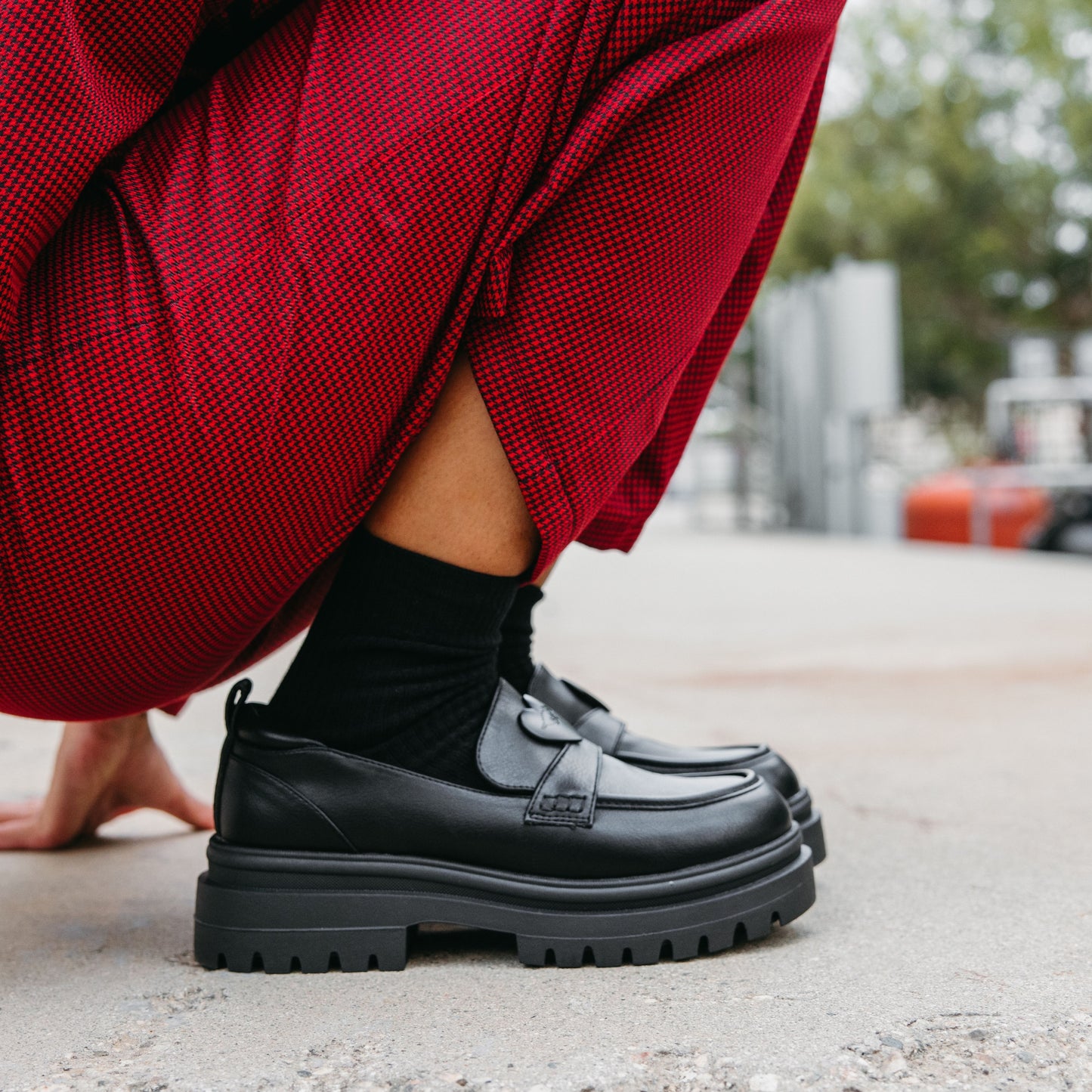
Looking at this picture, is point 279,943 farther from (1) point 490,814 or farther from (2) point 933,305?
(2) point 933,305

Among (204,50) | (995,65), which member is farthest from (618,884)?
(995,65)

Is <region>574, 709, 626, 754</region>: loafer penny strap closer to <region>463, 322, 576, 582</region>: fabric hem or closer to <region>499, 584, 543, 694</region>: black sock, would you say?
<region>499, 584, 543, 694</region>: black sock

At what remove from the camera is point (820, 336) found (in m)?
9.34

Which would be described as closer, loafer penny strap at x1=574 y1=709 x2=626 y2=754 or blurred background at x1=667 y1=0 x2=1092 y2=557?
loafer penny strap at x1=574 y1=709 x2=626 y2=754

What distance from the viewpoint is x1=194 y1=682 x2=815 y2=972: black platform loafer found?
83cm

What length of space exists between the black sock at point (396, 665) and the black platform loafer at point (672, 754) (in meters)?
0.21

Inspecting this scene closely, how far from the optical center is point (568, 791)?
0.86m

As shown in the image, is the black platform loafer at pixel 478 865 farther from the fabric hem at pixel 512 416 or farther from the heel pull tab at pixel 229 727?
the fabric hem at pixel 512 416

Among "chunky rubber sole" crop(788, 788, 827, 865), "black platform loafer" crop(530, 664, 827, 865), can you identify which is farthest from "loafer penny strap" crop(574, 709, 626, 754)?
"chunky rubber sole" crop(788, 788, 827, 865)

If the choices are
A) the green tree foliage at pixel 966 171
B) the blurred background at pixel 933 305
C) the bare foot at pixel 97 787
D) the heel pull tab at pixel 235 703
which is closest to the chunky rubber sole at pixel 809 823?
the heel pull tab at pixel 235 703

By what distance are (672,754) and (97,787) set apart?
0.53m

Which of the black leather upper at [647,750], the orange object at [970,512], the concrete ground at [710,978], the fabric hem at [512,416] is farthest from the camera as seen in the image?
the orange object at [970,512]

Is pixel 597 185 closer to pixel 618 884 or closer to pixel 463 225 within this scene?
pixel 463 225

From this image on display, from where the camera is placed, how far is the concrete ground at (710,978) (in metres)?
0.66
